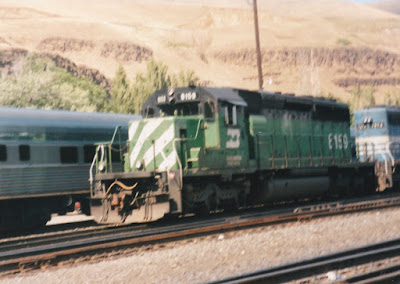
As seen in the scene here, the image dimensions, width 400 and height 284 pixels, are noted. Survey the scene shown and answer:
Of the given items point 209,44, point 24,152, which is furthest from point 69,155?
point 209,44

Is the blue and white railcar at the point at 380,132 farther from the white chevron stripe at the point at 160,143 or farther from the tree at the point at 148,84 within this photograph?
the tree at the point at 148,84

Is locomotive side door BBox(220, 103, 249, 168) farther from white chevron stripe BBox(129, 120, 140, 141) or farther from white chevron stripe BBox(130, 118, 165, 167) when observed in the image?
white chevron stripe BBox(129, 120, 140, 141)

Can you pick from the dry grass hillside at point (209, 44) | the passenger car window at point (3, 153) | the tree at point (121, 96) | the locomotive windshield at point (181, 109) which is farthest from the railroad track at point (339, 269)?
the dry grass hillside at point (209, 44)

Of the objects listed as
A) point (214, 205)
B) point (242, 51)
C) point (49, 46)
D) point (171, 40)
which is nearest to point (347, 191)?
point (214, 205)

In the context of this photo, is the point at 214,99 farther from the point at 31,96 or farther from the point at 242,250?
the point at 31,96

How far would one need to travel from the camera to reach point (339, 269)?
770 centimetres

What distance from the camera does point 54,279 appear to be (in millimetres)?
7859

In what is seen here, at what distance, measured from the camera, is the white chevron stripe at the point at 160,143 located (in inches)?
523

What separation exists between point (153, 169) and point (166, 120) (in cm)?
123

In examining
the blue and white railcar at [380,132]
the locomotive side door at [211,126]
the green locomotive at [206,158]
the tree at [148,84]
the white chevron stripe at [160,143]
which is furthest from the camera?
the tree at [148,84]

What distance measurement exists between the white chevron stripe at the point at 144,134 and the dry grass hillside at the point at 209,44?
53.3m

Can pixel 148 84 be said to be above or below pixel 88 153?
above

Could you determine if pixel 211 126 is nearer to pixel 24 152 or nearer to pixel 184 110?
pixel 184 110

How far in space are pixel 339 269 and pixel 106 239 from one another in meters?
4.81
